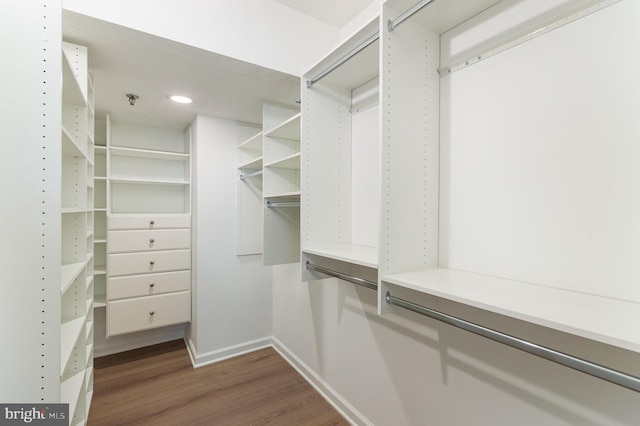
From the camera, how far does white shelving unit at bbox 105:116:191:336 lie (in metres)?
2.56

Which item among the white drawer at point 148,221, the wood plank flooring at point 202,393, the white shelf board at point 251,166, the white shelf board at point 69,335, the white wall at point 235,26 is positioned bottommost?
the wood plank flooring at point 202,393

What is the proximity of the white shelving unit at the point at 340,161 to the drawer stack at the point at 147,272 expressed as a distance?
1667mm

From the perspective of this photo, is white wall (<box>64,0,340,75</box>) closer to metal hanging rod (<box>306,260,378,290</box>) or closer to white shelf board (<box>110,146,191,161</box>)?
metal hanging rod (<box>306,260,378,290</box>)

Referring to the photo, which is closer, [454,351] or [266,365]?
[454,351]

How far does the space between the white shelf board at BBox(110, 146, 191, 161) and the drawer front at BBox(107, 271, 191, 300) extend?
119 cm

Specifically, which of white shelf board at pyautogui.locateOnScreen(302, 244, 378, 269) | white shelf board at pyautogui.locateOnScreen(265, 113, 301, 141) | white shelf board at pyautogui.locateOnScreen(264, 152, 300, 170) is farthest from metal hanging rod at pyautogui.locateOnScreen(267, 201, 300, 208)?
white shelf board at pyautogui.locateOnScreen(302, 244, 378, 269)

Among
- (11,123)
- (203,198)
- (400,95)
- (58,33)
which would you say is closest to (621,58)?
(400,95)

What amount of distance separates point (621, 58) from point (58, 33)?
179cm

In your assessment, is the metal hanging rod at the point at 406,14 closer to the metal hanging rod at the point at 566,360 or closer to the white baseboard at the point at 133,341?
the metal hanging rod at the point at 566,360

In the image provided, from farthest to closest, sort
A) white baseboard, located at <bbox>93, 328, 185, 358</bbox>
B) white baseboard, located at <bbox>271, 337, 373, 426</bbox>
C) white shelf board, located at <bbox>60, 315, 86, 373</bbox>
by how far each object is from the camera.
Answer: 1. white baseboard, located at <bbox>93, 328, 185, 358</bbox>
2. white baseboard, located at <bbox>271, 337, 373, 426</bbox>
3. white shelf board, located at <bbox>60, 315, 86, 373</bbox>

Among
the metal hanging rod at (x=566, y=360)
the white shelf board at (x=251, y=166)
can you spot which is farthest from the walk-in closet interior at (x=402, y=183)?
the white shelf board at (x=251, y=166)

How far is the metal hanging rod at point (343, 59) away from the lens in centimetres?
132

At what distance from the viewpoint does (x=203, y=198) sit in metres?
2.72

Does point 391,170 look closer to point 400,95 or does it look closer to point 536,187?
point 400,95
